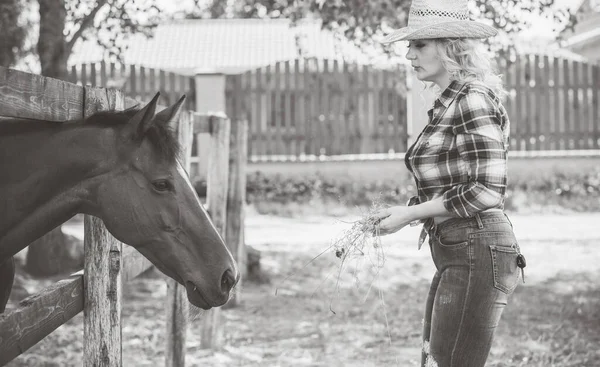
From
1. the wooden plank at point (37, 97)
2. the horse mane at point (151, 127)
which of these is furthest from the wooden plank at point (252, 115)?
the horse mane at point (151, 127)

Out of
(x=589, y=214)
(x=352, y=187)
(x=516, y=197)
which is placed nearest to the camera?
(x=589, y=214)

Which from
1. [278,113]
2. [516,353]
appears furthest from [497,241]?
[278,113]

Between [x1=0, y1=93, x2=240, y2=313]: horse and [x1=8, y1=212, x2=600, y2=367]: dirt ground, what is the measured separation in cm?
88

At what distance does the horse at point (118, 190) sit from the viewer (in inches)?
101

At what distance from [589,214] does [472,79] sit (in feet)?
33.6

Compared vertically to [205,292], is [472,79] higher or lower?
higher

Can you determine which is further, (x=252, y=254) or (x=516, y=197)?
(x=516, y=197)

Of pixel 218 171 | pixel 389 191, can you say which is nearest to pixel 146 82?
pixel 389 191

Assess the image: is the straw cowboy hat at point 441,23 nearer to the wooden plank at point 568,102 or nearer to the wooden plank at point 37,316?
the wooden plank at point 37,316

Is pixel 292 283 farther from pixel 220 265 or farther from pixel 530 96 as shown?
pixel 530 96

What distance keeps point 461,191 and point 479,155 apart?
0.13 metres

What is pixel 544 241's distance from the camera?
9586 millimetres

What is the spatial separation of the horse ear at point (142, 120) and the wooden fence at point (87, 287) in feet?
0.94

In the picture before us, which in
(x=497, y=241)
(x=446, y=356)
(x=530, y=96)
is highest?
(x=530, y=96)
